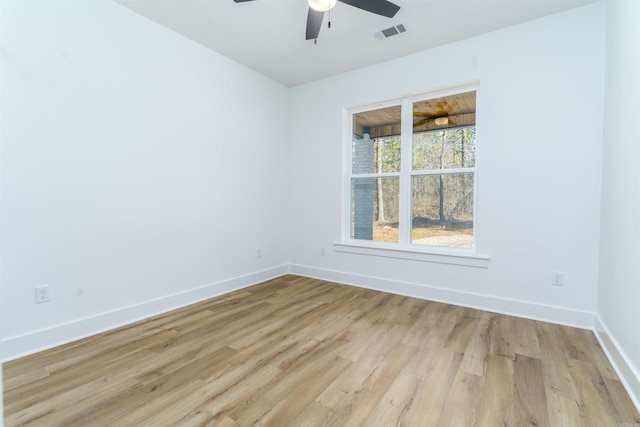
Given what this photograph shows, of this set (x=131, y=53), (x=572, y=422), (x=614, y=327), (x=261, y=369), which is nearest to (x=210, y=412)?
(x=261, y=369)

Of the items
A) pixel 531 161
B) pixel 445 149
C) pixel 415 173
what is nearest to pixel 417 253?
pixel 415 173

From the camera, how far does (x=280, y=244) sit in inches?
175

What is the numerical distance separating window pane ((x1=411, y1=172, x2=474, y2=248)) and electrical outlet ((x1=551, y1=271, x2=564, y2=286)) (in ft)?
2.41

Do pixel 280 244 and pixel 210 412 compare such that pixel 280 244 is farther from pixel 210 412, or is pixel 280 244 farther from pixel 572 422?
pixel 572 422

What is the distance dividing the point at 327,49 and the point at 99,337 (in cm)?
344

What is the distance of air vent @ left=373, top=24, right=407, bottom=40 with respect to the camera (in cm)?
298

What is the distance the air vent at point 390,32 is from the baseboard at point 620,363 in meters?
3.03

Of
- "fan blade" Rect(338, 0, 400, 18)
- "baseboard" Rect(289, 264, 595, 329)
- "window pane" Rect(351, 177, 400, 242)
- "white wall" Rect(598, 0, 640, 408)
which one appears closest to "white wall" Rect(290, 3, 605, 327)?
"baseboard" Rect(289, 264, 595, 329)

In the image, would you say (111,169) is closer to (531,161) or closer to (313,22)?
(313,22)

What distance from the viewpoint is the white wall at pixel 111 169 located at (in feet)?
7.27

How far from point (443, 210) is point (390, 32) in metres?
1.90

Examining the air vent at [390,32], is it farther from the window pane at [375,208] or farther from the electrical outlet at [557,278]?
the electrical outlet at [557,278]

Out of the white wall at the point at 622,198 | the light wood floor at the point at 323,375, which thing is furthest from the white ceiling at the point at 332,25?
the light wood floor at the point at 323,375

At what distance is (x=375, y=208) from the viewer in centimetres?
399
